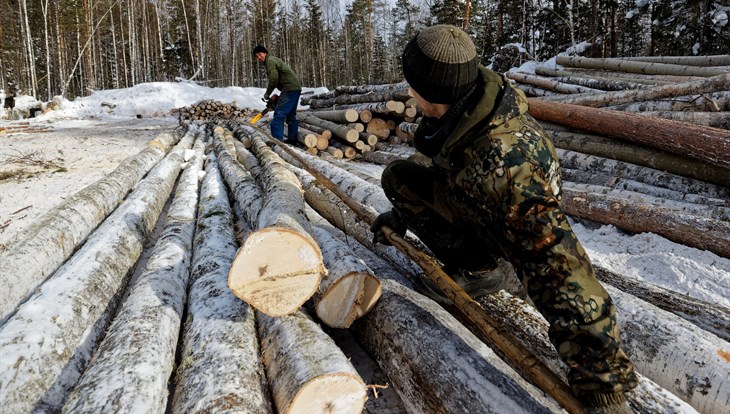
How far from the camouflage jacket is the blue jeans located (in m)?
7.27

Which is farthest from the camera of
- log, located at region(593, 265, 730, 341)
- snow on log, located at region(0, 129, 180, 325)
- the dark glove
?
the dark glove

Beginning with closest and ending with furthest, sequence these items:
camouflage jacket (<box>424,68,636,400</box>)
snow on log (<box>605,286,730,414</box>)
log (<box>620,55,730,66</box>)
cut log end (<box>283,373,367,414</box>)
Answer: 1. camouflage jacket (<box>424,68,636,400</box>)
2. cut log end (<box>283,373,367,414</box>)
3. snow on log (<box>605,286,730,414</box>)
4. log (<box>620,55,730,66</box>)

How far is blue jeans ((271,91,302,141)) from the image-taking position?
8.64 meters

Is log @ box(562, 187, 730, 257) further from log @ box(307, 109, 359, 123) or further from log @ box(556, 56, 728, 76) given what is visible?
log @ box(556, 56, 728, 76)

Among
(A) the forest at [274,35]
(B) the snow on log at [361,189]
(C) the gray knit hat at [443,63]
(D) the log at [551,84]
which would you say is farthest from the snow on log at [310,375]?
(A) the forest at [274,35]

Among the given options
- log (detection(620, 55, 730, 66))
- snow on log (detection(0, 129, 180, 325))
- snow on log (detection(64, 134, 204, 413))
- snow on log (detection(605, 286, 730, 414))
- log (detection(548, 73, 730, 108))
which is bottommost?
snow on log (detection(605, 286, 730, 414))

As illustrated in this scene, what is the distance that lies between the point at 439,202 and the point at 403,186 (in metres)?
0.28

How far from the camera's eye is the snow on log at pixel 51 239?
7.89 ft

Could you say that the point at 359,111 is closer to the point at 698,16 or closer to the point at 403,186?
the point at 403,186

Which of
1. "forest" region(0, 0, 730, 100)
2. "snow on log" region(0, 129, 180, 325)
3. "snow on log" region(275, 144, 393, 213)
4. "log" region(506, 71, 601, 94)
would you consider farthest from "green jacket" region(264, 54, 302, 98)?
"forest" region(0, 0, 730, 100)

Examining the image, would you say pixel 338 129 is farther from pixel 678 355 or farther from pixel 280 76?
pixel 678 355

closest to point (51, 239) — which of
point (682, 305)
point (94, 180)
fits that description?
point (94, 180)

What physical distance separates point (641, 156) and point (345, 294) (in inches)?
178

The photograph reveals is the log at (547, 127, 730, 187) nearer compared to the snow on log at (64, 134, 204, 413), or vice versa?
the snow on log at (64, 134, 204, 413)
